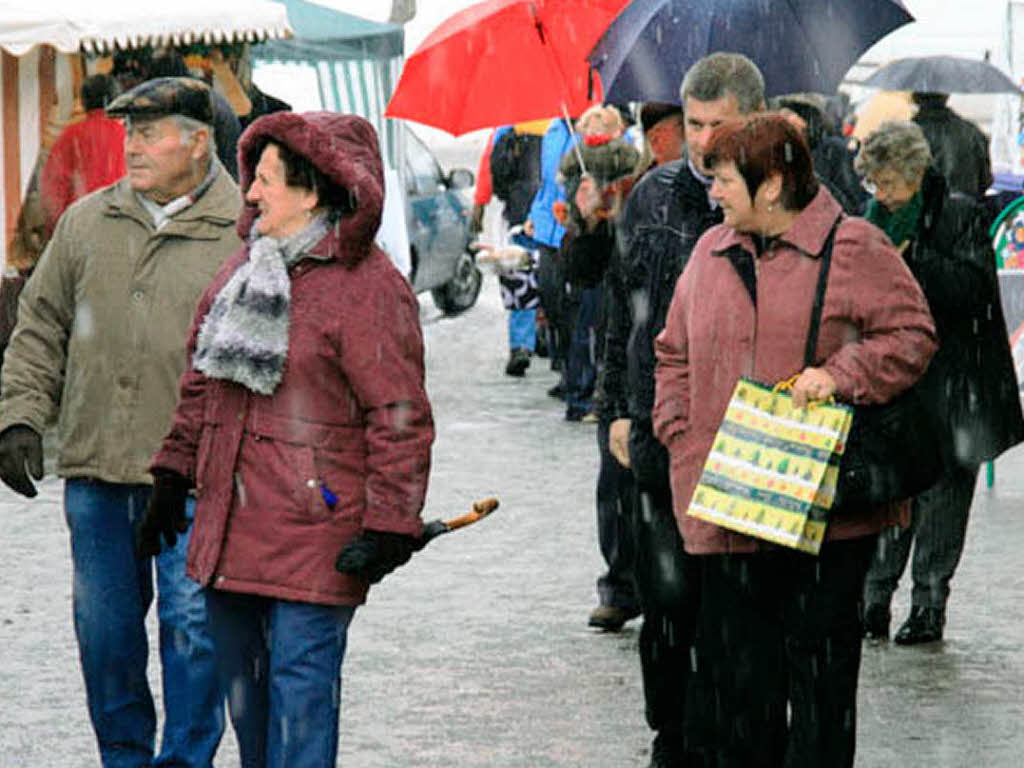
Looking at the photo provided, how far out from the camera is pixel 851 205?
22.6 feet

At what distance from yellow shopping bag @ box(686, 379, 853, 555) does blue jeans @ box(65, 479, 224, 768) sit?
1444 mm

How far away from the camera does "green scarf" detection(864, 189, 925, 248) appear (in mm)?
8211

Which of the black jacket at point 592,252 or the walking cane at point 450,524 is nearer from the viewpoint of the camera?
the walking cane at point 450,524

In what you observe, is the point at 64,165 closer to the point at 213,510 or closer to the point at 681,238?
the point at 681,238

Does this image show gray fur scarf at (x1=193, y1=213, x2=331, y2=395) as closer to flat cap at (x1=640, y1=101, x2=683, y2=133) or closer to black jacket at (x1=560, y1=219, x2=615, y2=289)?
flat cap at (x1=640, y1=101, x2=683, y2=133)

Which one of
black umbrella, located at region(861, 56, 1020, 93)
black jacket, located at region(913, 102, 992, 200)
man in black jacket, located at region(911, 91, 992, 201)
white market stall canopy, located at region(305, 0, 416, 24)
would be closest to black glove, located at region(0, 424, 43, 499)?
man in black jacket, located at region(911, 91, 992, 201)

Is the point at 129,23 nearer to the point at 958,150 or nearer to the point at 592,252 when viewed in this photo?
the point at 958,150

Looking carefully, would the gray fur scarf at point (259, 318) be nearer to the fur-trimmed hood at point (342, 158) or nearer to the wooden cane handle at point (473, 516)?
the fur-trimmed hood at point (342, 158)

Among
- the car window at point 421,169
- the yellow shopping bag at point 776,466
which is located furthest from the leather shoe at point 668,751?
the car window at point 421,169

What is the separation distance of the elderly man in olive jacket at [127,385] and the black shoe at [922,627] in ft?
10.1

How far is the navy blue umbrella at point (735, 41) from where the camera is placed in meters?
8.55

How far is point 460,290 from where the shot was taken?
79.1 feet

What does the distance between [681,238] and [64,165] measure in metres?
4.07

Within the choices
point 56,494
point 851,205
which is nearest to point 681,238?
point 851,205
